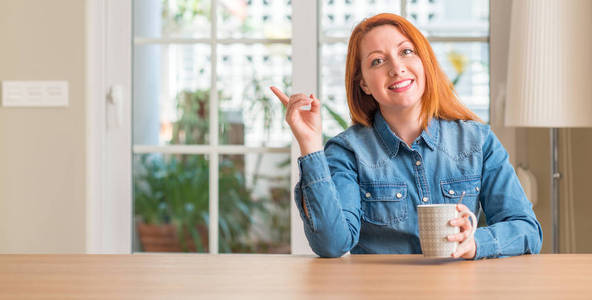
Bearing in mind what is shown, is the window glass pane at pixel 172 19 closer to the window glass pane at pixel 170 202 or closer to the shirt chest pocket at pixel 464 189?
the window glass pane at pixel 170 202

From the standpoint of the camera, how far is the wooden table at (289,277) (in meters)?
0.83

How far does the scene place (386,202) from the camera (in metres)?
1.45

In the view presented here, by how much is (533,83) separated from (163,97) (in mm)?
1508

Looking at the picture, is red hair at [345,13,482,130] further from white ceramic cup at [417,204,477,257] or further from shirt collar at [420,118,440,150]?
white ceramic cup at [417,204,477,257]

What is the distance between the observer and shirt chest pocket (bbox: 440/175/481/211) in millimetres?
1444

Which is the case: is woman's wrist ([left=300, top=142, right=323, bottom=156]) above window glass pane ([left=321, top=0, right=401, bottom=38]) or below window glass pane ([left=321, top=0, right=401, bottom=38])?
below

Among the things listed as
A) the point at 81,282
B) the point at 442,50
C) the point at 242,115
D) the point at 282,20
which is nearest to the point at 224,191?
the point at 242,115

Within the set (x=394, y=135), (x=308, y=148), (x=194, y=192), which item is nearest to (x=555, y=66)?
(x=394, y=135)

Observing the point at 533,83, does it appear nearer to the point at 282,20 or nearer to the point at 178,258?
the point at 282,20

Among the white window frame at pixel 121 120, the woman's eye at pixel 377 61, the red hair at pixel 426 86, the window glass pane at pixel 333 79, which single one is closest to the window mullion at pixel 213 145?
the white window frame at pixel 121 120

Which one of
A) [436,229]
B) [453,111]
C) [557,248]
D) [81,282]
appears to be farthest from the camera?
[557,248]

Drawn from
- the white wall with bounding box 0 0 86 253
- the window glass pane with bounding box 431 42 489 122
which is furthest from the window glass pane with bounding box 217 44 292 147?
the window glass pane with bounding box 431 42 489 122

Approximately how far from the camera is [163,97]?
276cm

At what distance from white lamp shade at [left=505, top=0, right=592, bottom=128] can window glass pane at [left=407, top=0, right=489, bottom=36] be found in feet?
1.55
